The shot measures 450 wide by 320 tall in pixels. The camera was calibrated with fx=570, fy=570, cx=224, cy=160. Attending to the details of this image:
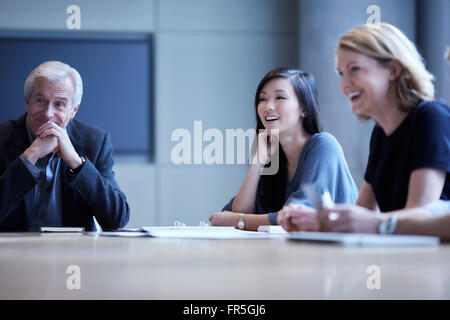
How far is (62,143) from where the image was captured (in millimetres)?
2355

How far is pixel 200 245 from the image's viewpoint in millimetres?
1312

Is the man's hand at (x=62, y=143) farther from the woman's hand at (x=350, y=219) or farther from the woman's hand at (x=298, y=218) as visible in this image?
the woman's hand at (x=350, y=219)

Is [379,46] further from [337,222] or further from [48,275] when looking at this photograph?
[48,275]

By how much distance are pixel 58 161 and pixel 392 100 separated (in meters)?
1.50

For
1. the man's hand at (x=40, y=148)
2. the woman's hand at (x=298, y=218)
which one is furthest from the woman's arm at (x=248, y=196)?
the woman's hand at (x=298, y=218)

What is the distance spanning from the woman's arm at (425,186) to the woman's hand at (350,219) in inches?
9.5

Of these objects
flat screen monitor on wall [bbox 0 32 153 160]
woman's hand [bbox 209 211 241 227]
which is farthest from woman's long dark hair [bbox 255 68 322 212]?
flat screen monitor on wall [bbox 0 32 153 160]

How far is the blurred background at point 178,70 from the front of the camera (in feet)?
16.5

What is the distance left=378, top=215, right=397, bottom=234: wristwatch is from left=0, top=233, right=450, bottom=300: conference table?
196 millimetres

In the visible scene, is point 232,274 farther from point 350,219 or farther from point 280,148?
point 280,148

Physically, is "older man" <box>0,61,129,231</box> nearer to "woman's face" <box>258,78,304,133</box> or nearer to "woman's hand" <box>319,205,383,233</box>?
"woman's face" <box>258,78,304,133</box>

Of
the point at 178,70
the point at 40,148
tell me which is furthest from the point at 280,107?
the point at 178,70
